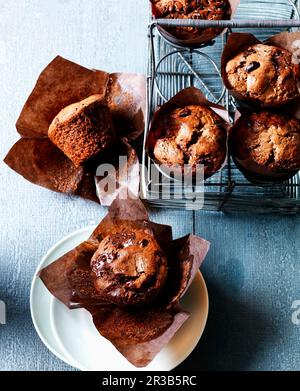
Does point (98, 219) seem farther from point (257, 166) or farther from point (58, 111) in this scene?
point (257, 166)

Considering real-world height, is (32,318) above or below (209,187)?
below

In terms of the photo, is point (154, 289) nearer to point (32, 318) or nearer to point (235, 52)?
point (32, 318)

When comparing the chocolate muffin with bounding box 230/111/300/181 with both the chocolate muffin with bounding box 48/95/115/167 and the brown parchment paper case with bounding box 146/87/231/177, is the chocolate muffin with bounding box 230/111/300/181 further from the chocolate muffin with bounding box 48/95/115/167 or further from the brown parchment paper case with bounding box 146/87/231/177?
the chocolate muffin with bounding box 48/95/115/167

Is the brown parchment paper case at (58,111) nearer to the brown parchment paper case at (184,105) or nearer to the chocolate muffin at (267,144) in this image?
the brown parchment paper case at (184,105)

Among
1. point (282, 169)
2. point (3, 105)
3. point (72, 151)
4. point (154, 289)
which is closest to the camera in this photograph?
point (154, 289)

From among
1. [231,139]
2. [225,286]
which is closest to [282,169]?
[231,139]

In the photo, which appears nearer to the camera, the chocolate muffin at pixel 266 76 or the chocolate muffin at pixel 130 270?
the chocolate muffin at pixel 130 270

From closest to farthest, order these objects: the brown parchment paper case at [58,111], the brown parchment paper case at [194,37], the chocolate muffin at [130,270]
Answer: the chocolate muffin at [130,270] < the brown parchment paper case at [194,37] < the brown parchment paper case at [58,111]

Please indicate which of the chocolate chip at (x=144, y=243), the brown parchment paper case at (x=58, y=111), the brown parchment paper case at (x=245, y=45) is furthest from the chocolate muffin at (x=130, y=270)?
the brown parchment paper case at (x=245, y=45)
